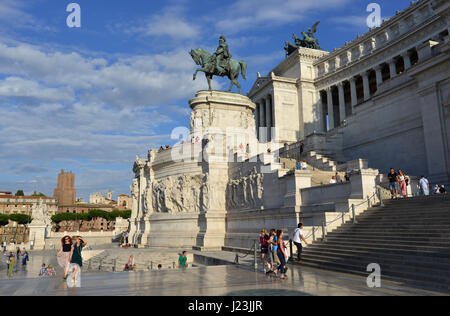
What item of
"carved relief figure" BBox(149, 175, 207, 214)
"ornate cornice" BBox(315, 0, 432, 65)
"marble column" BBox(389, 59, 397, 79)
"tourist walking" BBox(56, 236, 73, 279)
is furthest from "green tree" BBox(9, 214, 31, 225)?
"tourist walking" BBox(56, 236, 73, 279)

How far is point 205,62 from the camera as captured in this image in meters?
34.6

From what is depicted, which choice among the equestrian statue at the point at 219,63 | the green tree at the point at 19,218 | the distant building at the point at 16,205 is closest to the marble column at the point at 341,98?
the equestrian statue at the point at 219,63

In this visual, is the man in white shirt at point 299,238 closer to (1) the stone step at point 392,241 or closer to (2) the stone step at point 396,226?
(1) the stone step at point 392,241

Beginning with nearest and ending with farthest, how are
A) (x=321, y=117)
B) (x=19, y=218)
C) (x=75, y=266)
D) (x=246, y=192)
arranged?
(x=75, y=266)
(x=246, y=192)
(x=321, y=117)
(x=19, y=218)

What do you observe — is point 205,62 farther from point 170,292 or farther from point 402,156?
point 170,292

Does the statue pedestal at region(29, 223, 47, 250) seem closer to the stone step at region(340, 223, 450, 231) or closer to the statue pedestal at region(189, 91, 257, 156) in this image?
the statue pedestal at region(189, 91, 257, 156)

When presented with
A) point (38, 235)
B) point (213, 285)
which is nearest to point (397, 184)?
point (213, 285)

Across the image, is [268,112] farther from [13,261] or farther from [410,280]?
[410,280]

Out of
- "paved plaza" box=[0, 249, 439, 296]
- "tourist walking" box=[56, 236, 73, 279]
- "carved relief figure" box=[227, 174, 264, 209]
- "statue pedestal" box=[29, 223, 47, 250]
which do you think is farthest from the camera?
"statue pedestal" box=[29, 223, 47, 250]

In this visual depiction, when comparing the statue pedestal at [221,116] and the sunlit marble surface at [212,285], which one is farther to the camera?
the statue pedestal at [221,116]

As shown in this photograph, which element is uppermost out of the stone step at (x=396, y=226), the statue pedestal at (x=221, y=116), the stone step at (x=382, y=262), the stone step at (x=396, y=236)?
the statue pedestal at (x=221, y=116)

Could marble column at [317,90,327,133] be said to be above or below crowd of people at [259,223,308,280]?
above

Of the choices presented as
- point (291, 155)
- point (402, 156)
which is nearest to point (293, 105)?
point (291, 155)
